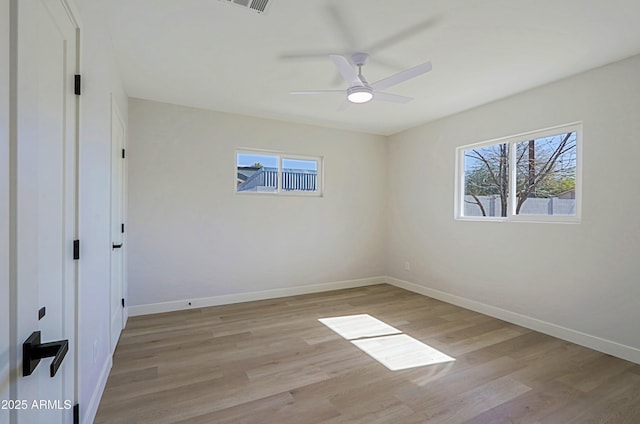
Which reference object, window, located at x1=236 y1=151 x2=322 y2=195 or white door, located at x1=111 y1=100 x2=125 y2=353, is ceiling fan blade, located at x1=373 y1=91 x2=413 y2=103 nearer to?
window, located at x1=236 y1=151 x2=322 y2=195

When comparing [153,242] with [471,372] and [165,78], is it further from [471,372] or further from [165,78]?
[471,372]

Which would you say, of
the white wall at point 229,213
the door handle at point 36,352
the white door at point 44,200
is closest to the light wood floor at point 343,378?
the white wall at point 229,213

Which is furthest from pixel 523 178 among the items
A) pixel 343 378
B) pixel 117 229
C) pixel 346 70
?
pixel 117 229

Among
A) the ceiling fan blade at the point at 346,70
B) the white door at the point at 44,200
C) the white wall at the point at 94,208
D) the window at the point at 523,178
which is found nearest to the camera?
the white door at the point at 44,200

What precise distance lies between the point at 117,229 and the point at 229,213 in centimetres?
147

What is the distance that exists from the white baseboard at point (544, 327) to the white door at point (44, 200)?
3.96 m

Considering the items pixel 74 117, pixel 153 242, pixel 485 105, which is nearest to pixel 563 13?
pixel 485 105

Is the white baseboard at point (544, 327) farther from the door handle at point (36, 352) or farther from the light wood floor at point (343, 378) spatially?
the door handle at point (36, 352)

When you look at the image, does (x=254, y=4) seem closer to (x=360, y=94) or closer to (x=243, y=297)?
(x=360, y=94)

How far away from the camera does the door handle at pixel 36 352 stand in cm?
85

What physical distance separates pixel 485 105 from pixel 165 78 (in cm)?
374

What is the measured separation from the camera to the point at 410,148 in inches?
200

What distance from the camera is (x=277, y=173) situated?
4660mm

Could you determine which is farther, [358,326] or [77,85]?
[358,326]
